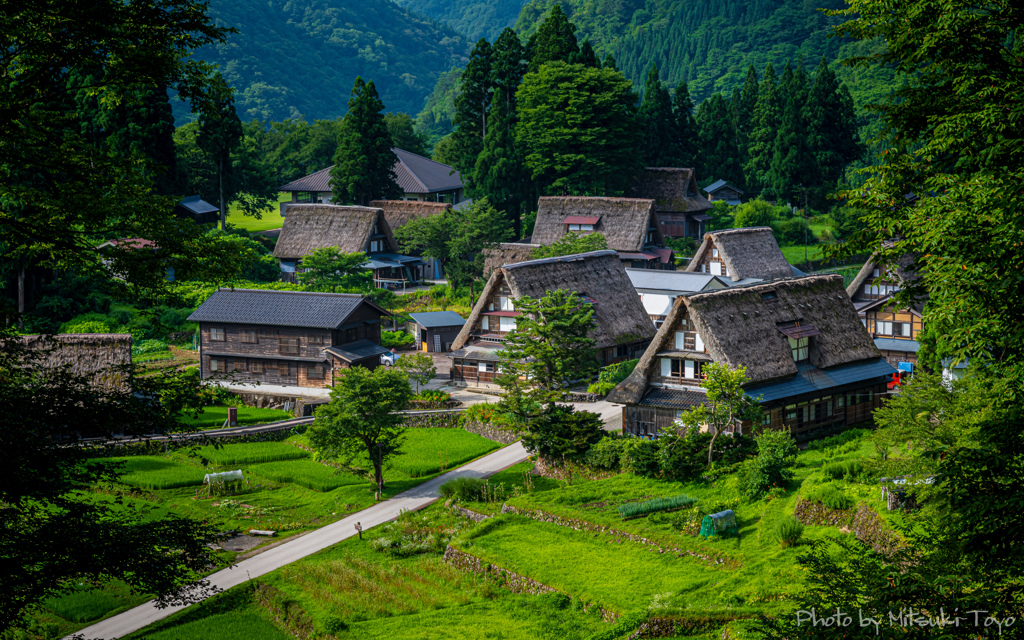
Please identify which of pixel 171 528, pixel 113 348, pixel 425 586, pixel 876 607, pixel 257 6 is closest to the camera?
pixel 876 607

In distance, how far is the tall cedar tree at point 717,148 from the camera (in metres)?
88.4

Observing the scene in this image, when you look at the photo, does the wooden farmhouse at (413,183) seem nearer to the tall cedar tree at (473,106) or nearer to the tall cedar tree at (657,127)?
the tall cedar tree at (473,106)

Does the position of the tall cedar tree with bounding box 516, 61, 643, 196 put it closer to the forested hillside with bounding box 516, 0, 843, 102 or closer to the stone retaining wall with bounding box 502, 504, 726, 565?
the stone retaining wall with bounding box 502, 504, 726, 565

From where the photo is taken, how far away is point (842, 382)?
38.4 meters

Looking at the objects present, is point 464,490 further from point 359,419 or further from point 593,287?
point 593,287

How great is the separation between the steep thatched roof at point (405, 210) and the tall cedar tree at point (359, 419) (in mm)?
37341

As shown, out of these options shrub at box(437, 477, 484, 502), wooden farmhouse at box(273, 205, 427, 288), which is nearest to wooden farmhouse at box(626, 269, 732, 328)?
wooden farmhouse at box(273, 205, 427, 288)

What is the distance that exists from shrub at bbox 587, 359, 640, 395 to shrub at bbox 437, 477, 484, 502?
11.8 m

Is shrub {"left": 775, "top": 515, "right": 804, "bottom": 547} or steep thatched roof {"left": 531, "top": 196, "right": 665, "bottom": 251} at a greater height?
steep thatched roof {"left": 531, "top": 196, "right": 665, "bottom": 251}

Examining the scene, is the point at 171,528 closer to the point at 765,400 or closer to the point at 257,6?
the point at 765,400

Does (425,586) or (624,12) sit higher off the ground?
(624,12)

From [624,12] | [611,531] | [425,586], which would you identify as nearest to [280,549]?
[425,586]

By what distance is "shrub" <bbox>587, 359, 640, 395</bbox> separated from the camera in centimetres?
4509

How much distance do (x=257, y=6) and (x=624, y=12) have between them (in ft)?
237
